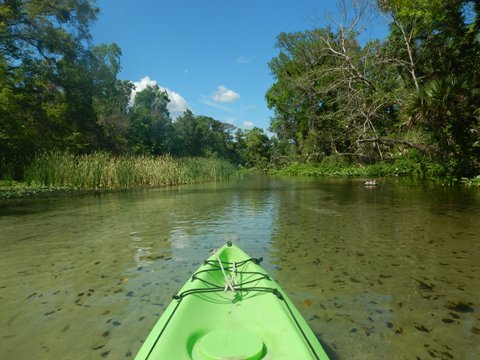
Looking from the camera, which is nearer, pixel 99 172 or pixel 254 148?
pixel 99 172

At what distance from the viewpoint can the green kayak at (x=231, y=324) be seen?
6.35 ft

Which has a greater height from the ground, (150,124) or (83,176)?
(150,124)

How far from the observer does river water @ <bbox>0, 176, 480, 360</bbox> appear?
274cm

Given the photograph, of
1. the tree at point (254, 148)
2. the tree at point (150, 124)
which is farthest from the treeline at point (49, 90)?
the tree at point (254, 148)

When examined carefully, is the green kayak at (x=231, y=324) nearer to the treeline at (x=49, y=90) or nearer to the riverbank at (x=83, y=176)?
the riverbank at (x=83, y=176)

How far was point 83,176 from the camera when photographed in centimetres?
1560

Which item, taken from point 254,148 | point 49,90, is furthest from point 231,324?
point 254,148

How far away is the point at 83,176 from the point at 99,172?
2.58 ft

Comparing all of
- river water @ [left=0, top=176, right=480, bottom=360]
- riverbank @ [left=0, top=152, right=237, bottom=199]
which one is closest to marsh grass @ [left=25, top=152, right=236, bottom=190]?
riverbank @ [left=0, top=152, right=237, bottom=199]

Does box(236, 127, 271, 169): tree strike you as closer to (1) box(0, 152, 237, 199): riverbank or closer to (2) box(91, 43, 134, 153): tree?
(2) box(91, 43, 134, 153): tree

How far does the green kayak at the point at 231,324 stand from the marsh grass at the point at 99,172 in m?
14.4

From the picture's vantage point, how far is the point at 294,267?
4445 millimetres

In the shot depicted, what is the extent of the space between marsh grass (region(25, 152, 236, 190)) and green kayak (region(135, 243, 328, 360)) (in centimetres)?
1440

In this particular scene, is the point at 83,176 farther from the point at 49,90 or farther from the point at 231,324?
the point at 231,324
